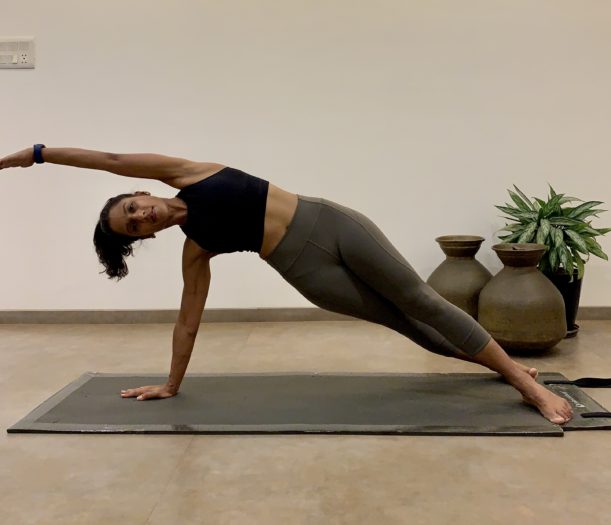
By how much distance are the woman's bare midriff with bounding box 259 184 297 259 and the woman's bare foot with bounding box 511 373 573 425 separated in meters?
1.08

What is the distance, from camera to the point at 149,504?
A: 1896mm

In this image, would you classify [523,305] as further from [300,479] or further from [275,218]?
[300,479]

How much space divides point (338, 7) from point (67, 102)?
1817mm

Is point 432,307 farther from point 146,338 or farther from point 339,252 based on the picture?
point 146,338

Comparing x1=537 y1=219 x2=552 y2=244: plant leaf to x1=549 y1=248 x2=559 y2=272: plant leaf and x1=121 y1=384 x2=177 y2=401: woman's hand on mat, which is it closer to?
x1=549 y1=248 x2=559 y2=272: plant leaf

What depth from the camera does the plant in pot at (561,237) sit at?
3.48m

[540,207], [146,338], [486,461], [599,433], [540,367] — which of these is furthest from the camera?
[146,338]

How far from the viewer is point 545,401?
244cm

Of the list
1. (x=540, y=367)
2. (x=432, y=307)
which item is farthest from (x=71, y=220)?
(x=540, y=367)

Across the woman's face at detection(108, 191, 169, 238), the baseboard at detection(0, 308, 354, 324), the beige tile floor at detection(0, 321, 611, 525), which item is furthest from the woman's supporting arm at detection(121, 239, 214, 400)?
the baseboard at detection(0, 308, 354, 324)

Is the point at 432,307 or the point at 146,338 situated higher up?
the point at 432,307

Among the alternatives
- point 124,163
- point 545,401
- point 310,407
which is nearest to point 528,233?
point 545,401

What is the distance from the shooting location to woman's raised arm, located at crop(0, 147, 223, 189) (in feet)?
7.69

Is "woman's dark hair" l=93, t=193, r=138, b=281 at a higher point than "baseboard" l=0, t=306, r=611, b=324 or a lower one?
higher
